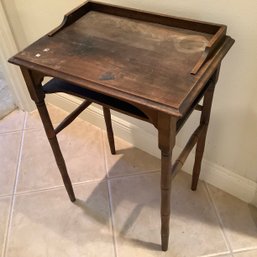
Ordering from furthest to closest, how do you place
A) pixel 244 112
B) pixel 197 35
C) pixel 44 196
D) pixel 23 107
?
pixel 23 107
pixel 44 196
pixel 244 112
pixel 197 35

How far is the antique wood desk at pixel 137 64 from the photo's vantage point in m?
0.66

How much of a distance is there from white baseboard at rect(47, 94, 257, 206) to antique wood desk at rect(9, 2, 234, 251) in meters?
0.29

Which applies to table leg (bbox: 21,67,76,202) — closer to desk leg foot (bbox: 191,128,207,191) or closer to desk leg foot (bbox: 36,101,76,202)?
desk leg foot (bbox: 36,101,76,202)

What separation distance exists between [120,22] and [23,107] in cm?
93

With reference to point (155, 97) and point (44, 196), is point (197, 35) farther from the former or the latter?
point (44, 196)

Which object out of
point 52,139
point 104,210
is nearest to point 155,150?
point 104,210

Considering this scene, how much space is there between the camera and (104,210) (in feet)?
3.91

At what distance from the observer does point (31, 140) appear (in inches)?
59.2

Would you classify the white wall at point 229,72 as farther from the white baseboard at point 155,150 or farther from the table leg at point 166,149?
the table leg at point 166,149

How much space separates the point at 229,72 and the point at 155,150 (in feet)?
1.76

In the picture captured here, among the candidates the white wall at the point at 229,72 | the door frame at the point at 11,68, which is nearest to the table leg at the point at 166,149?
the white wall at the point at 229,72

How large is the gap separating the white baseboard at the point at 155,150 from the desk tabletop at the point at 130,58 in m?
0.54

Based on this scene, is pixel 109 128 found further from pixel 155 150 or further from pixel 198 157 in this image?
pixel 198 157

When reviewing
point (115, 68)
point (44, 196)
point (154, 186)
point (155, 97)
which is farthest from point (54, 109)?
point (155, 97)
